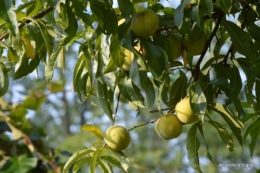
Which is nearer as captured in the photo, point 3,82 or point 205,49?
point 3,82

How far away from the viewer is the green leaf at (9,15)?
0.77 meters

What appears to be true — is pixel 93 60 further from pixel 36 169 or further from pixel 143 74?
pixel 36 169

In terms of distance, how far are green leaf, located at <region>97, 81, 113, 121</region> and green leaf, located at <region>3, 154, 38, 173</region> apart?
1002 mm

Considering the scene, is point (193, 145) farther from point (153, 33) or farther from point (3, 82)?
point (3, 82)

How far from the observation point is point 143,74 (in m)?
0.91

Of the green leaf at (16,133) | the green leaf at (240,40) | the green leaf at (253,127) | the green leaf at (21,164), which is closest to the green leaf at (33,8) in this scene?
the green leaf at (240,40)

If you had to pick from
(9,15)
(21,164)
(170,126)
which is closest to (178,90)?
(170,126)

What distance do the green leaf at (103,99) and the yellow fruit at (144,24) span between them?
5.4 inches

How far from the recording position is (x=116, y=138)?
102 centimetres

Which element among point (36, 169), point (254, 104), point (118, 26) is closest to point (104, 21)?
point (118, 26)

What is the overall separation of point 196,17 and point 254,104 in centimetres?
36

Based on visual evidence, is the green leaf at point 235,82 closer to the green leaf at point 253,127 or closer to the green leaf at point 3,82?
the green leaf at point 253,127

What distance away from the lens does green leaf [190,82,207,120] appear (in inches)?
36.8

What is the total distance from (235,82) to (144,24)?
0.29m
